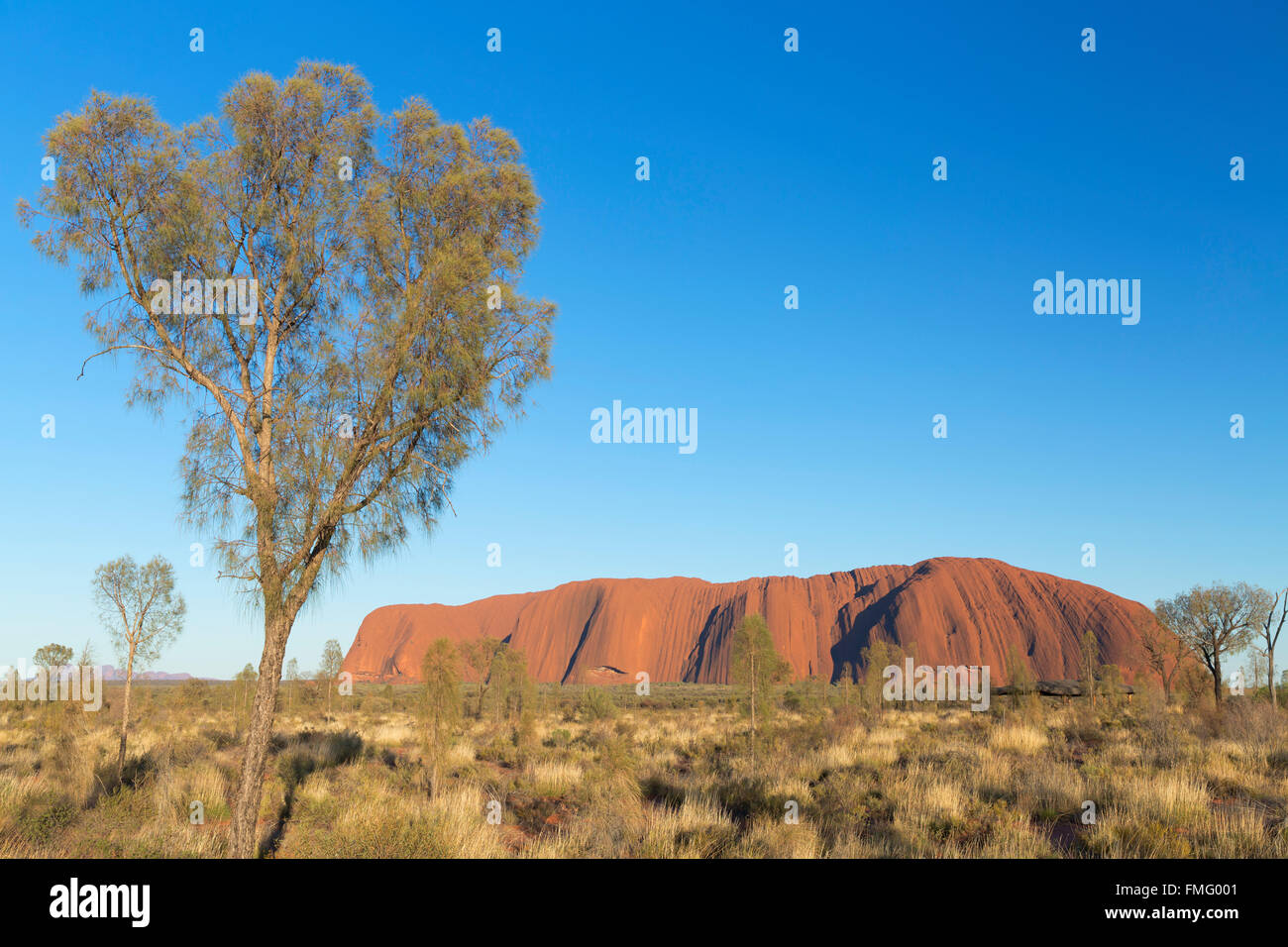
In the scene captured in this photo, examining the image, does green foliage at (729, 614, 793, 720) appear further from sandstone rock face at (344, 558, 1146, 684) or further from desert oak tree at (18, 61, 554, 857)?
sandstone rock face at (344, 558, 1146, 684)

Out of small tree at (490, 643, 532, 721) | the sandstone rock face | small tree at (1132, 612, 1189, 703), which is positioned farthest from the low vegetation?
the sandstone rock face

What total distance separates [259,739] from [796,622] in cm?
14517

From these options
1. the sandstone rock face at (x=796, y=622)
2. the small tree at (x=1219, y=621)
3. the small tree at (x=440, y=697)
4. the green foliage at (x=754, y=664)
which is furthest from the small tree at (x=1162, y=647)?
the sandstone rock face at (x=796, y=622)

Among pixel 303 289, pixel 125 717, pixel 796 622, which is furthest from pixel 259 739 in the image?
pixel 796 622

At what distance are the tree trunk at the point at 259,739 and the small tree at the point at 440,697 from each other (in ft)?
23.1

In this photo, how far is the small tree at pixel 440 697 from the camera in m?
16.3

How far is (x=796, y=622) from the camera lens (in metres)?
146

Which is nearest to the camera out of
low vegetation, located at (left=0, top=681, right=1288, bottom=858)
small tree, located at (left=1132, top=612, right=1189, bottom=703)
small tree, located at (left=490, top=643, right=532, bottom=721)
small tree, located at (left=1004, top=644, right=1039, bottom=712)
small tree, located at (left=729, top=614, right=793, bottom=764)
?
low vegetation, located at (left=0, top=681, right=1288, bottom=858)

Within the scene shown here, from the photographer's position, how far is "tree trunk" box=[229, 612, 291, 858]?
28.3 feet

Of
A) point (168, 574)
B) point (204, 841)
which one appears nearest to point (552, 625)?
point (168, 574)

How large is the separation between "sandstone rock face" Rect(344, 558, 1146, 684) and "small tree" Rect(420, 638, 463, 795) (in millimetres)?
85035

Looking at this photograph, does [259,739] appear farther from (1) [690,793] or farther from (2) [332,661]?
(2) [332,661]
